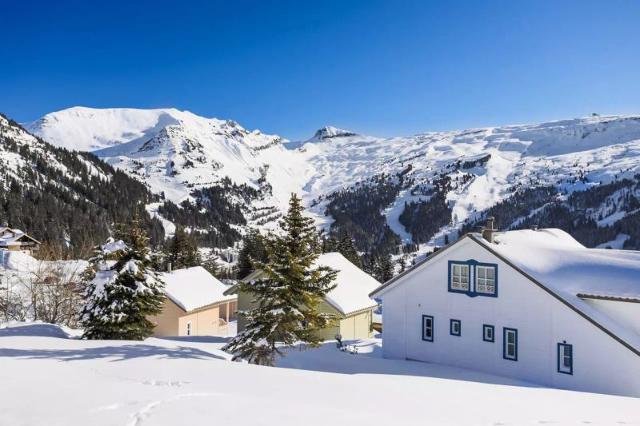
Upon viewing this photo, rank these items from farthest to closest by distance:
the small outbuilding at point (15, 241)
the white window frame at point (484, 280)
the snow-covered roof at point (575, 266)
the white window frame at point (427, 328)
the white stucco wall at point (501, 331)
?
the small outbuilding at point (15, 241)
the white window frame at point (427, 328)
the white window frame at point (484, 280)
the snow-covered roof at point (575, 266)
the white stucco wall at point (501, 331)

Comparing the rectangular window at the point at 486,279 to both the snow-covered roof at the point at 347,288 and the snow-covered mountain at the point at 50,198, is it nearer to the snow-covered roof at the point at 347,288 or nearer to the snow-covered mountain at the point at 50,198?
the snow-covered roof at the point at 347,288

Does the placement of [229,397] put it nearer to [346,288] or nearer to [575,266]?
[575,266]

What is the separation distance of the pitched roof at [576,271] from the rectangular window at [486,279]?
3.22 feet

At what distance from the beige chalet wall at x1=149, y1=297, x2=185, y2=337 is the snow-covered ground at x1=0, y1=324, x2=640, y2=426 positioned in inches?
808

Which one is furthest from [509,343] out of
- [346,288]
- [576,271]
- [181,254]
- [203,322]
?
[181,254]

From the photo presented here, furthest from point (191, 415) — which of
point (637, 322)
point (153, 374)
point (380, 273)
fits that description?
point (380, 273)

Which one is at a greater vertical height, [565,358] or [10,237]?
[10,237]

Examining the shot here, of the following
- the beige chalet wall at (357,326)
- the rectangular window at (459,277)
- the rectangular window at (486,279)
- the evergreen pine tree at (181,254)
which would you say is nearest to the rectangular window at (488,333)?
the rectangular window at (486,279)

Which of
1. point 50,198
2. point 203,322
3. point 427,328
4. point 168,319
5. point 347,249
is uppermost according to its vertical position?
point 50,198

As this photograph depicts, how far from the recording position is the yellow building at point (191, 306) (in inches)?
1505

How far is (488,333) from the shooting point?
21.8m

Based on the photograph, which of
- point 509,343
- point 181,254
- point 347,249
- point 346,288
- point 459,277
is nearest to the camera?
point 509,343

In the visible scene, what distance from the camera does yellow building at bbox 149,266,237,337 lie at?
38.2 m

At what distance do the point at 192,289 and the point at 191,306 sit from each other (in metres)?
2.96
